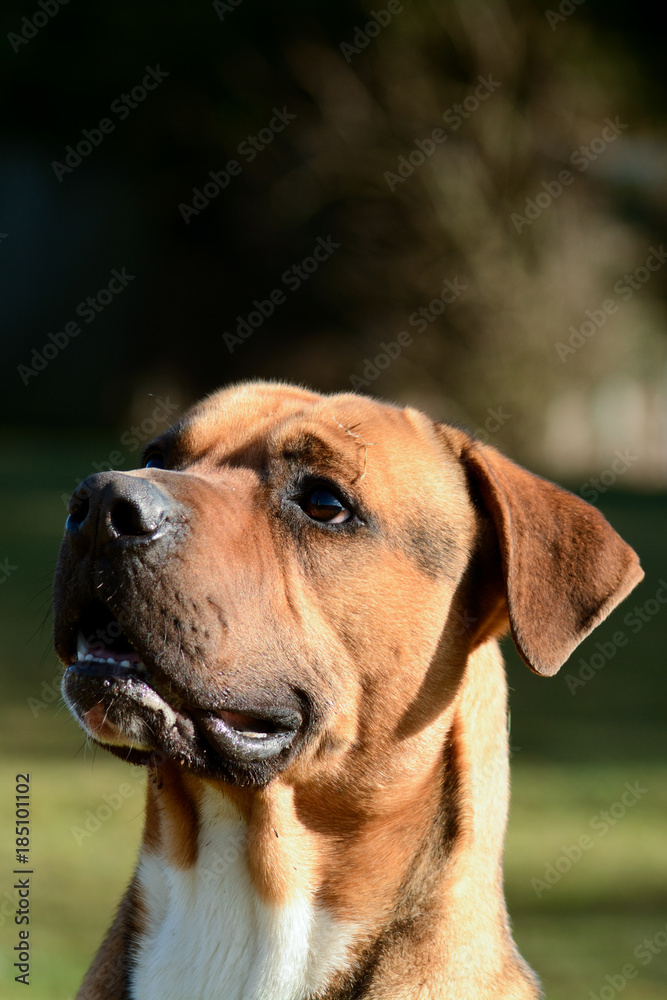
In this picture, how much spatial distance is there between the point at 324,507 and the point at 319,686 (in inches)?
21.4

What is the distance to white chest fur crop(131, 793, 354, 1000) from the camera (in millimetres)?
3232

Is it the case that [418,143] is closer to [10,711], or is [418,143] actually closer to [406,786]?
[10,711]

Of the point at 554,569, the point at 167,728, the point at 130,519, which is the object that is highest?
the point at 130,519

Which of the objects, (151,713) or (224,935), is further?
(224,935)

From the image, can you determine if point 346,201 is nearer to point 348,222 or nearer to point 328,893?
point 348,222

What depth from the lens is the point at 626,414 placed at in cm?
2478

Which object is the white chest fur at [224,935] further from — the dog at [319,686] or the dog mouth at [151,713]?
the dog mouth at [151,713]

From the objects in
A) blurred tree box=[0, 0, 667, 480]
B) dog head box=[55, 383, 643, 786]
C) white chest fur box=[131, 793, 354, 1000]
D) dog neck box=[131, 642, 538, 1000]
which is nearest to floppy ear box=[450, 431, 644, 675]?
dog head box=[55, 383, 643, 786]

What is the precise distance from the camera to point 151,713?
307cm

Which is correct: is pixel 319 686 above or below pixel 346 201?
above

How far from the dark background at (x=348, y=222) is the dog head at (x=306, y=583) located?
14.7 m

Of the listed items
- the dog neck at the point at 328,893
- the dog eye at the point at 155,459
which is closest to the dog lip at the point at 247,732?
the dog neck at the point at 328,893

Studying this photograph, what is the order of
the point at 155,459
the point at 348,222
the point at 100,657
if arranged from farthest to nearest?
the point at 348,222 → the point at 155,459 → the point at 100,657

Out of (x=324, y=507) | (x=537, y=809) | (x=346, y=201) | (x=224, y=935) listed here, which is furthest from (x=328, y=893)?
(x=346, y=201)
